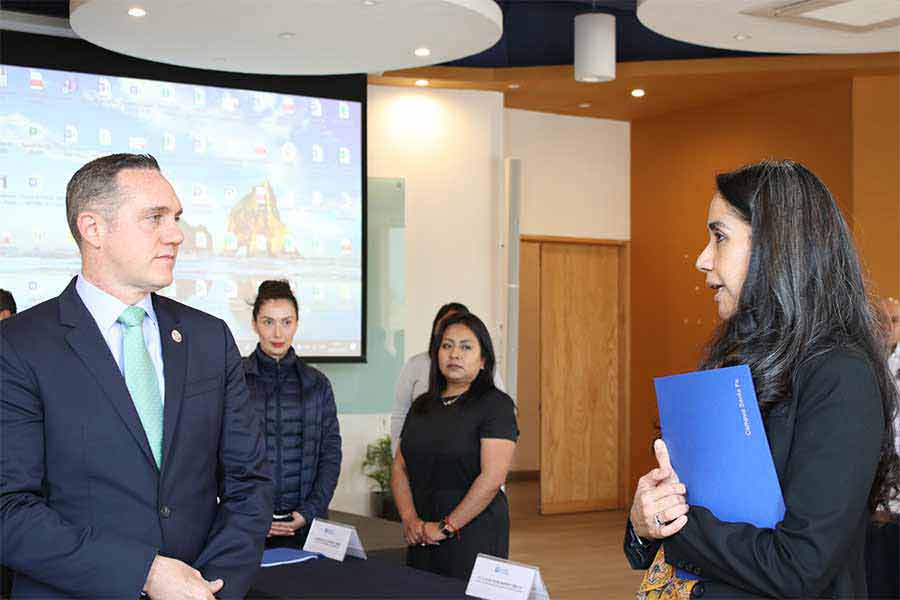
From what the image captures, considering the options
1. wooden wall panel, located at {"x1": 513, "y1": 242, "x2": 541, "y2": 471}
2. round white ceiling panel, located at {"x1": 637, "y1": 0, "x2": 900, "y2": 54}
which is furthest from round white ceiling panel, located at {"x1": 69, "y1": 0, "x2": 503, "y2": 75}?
wooden wall panel, located at {"x1": 513, "y1": 242, "x2": 541, "y2": 471}

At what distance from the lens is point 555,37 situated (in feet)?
28.4

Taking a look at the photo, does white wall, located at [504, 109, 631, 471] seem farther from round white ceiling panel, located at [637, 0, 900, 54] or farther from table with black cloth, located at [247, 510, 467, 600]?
table with black cloth, located at [247, 510, 467, 600]

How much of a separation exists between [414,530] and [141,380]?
88.0 inches


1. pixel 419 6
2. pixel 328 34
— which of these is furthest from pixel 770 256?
pixel 328 34

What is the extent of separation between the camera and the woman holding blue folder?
179cm

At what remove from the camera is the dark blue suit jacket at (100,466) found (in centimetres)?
221

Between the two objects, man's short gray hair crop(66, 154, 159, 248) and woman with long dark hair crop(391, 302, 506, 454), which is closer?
man's short gray hair crop(66, 154, 159, 248)

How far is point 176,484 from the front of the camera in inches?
93.3

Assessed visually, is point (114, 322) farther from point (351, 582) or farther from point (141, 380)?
point (351, 582)

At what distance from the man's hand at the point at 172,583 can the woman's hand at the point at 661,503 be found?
0.92 m

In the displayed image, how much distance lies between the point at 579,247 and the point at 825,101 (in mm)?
2618

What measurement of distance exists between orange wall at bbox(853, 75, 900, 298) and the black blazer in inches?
264

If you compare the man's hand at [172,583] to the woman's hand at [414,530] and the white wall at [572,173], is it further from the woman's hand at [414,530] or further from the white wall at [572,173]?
the white wall at [572,173]

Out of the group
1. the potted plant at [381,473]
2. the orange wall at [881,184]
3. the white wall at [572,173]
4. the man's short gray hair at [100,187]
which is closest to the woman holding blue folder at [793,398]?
the man's short gray hair at [100,187]
